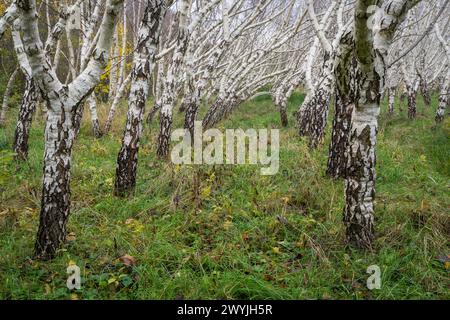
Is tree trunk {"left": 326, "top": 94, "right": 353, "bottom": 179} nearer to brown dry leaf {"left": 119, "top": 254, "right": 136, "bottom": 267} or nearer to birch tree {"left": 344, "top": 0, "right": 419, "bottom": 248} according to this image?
birch tree {"left": 344, "top": 0, "right": 419, "bottom": 248}

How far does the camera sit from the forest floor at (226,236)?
2992 mm

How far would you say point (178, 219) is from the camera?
4113 mm

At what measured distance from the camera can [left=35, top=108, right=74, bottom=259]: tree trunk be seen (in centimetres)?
310

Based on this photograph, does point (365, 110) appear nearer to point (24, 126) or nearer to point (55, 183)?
point (55, 183)

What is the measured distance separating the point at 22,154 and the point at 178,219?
12.0 feet

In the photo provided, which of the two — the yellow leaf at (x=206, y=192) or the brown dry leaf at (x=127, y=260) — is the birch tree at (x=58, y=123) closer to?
the brown dry leaf at (x=127, y=260)

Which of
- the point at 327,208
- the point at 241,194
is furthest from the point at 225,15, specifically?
the point at 327,208

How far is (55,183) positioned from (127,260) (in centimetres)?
94

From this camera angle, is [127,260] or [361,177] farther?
[361,177]

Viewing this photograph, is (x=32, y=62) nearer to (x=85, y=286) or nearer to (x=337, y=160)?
(x=85, y=286)

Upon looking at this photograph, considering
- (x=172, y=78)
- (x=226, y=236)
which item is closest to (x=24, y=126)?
(x=172, y=78)

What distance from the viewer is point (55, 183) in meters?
3.16

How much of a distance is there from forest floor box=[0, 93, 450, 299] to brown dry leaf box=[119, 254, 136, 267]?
1.6 inches
